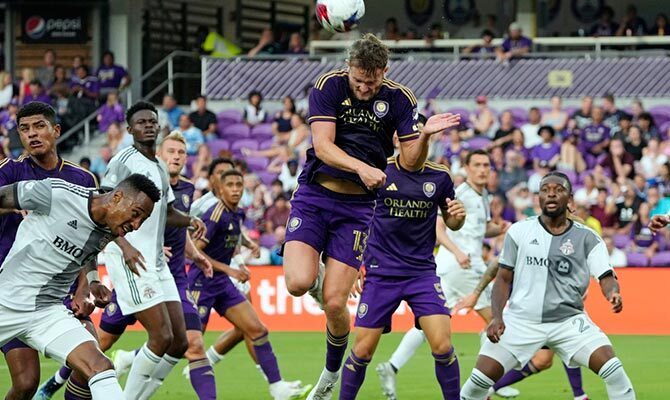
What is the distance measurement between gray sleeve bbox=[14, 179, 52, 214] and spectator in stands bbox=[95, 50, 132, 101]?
792 inches

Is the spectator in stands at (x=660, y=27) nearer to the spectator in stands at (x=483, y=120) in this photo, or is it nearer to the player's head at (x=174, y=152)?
the spectator in stands at (x=483, y=120)

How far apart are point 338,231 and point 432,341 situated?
1461mm

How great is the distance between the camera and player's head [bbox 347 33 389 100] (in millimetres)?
8992

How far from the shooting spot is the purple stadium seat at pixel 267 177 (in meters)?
24.6

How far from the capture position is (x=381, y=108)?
9328mm

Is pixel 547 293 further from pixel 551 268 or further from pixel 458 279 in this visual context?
pixel 458 279

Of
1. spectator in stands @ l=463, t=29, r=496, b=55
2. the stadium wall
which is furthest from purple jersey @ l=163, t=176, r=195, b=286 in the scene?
spectator in stands @ l=463, t=29, r=496, b=55

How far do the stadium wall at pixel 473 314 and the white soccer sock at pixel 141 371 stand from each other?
30.2 ft

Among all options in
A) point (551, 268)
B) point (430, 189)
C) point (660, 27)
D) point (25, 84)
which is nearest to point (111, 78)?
point (25, 84)

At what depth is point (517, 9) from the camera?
29.5m

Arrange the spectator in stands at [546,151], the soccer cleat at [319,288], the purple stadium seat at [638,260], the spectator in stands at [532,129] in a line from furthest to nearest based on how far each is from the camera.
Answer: the spectator in stands at [532,129]
the spectator in stands at [546,151]
the purple stadium seat at [638,260]
the soccer cleat at [319,288]

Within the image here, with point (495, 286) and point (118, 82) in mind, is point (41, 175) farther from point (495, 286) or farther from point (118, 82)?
point (118, 82)

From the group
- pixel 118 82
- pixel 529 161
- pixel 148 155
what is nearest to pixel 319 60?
pixel 118 82

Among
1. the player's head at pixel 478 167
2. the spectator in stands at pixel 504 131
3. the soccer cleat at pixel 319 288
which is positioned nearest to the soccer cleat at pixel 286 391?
the soccer cleat at pixel 319 288
